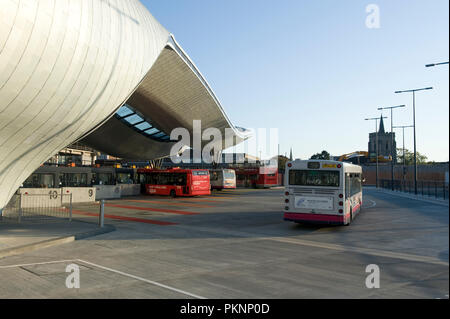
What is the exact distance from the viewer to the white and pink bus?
1495 centimetres

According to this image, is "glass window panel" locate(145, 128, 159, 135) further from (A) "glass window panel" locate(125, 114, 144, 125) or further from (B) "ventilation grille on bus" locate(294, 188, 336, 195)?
(B) "ventilation grille on bus" locate(294, 188, 336, 195)

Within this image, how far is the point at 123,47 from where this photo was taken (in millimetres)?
20141

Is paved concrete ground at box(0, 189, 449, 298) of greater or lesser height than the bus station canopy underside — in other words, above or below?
below

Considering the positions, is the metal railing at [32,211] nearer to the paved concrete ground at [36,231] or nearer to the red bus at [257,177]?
the paved concrete ground at [36,231]

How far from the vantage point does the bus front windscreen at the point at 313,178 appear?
49.6 feet

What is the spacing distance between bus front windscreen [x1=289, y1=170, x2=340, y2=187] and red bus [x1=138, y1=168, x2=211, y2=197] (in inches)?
Answer: 759

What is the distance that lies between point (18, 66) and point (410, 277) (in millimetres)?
13772

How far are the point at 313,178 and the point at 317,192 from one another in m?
0.59

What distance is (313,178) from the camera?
15383 millimetres

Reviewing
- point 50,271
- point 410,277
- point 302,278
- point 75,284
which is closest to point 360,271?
point 410,277

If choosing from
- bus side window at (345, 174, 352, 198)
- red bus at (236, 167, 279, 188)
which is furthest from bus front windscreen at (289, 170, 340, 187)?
red bus at (236, 167, 279, 188)

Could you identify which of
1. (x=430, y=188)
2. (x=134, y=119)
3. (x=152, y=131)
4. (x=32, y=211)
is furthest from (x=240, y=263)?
(x=152, y=131)

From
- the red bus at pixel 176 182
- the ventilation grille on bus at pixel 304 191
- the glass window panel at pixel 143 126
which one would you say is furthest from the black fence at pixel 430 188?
the glass window panel at pixel 143 126
